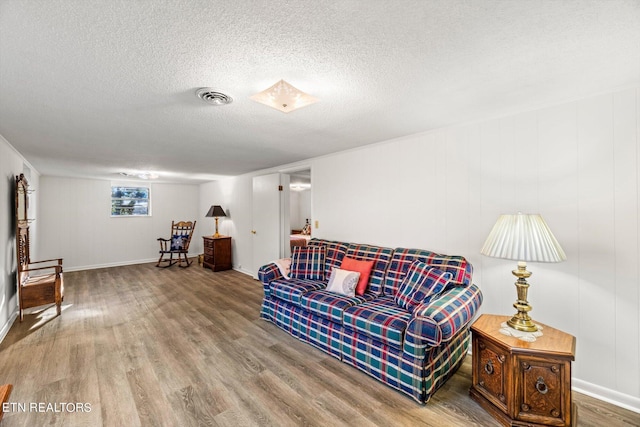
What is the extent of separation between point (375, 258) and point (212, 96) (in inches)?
85.3

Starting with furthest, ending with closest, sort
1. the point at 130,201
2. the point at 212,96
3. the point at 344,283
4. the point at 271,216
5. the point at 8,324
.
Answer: the point at 130,201 → the point at 271,216 → the point at 8,324 → the point at 344,283 → the point at 212,96

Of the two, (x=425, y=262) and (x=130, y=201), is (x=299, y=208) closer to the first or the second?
(x=130, y=201)

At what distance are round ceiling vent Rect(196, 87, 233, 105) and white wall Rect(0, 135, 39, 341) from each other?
272cm

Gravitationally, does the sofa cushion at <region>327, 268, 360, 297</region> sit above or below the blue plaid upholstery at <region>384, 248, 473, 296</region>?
below

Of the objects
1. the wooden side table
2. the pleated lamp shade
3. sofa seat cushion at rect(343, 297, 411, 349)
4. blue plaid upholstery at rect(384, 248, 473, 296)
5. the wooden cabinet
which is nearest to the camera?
the wooden side table

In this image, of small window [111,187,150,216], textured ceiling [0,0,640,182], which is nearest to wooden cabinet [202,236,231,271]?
small window [111,187,150,216]

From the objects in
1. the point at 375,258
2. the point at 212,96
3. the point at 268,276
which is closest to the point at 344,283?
the point at 375,258

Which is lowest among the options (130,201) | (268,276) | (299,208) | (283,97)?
(268,276)

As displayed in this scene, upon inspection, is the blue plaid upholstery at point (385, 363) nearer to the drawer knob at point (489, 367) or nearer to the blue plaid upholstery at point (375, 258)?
the drawer knob at point (489, 367)

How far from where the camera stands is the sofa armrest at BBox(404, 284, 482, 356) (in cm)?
172

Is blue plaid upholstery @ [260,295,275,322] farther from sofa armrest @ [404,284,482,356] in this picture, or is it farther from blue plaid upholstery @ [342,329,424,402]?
sofa armrest @ [404,284,482,356]

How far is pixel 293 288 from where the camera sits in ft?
9.21

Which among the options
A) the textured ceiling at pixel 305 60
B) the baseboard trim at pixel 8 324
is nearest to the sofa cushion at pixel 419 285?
the textured ceiling at pixel 305 60

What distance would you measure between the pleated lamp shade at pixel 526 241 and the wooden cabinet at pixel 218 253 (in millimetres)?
5219
